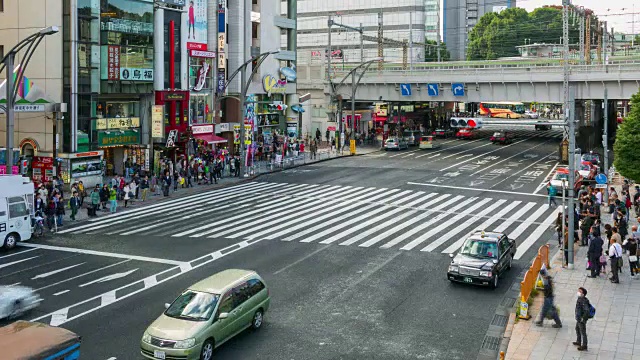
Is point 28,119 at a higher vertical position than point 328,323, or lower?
higher

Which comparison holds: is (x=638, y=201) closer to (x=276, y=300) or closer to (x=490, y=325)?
(x=490, y=325)

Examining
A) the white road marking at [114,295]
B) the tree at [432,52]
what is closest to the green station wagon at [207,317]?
the white road marking at [114,295]

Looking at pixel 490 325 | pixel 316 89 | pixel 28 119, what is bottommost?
pixel 490 325

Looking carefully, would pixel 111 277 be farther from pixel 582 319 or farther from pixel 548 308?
pixel 582 319

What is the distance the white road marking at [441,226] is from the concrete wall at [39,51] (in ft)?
80.0

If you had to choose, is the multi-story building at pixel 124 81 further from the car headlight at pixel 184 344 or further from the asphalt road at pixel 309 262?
the car headlight at pixel 184 344

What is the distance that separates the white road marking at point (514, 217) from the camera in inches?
1253

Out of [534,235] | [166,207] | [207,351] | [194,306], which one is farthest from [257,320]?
[166,207]

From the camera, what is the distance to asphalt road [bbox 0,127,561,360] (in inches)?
687

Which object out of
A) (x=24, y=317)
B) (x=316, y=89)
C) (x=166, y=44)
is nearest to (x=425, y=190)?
(x=166, y=44)

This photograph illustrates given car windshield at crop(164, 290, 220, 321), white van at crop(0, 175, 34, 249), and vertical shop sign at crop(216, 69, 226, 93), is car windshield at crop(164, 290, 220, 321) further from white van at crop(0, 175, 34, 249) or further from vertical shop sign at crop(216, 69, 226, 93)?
vertical shop sign at crop(216, 69, 226, 93)

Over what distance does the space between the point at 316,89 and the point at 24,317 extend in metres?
64.7

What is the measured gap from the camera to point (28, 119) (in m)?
42.5

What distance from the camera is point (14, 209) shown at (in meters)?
26.9
